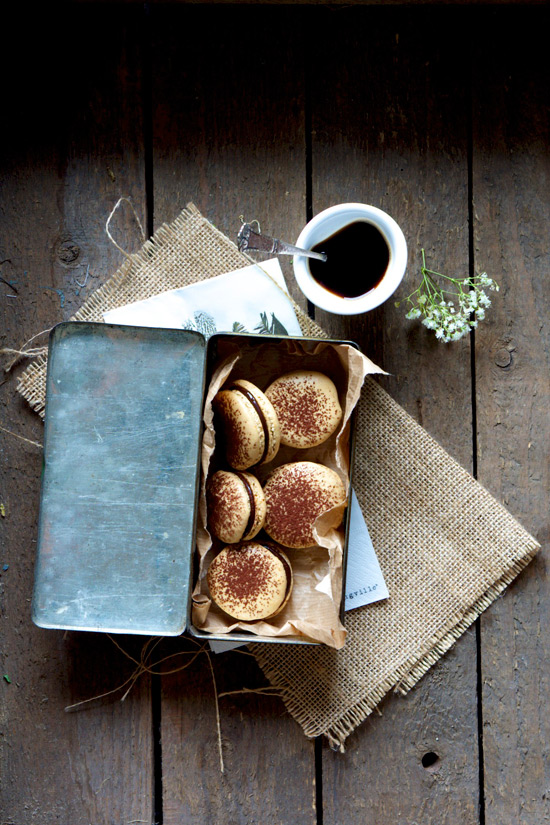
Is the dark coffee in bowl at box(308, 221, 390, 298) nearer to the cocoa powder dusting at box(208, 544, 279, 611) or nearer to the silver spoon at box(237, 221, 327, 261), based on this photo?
the silver spoon at box(237, 221, 327, 261)

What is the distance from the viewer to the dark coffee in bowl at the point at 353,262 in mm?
762

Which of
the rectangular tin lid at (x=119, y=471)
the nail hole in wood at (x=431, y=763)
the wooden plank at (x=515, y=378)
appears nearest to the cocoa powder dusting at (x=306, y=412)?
the rectangular tin lid at (x=119, y=471)

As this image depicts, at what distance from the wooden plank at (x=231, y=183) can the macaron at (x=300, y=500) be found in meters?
0.19

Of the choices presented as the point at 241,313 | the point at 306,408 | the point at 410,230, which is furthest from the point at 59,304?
the point at 410,230

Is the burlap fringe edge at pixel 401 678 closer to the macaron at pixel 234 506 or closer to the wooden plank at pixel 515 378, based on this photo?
Result: the wooden plank at pixel 515 378

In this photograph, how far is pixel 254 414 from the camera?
73cm

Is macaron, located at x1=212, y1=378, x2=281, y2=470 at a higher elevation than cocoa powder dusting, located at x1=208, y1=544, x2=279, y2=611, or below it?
higher

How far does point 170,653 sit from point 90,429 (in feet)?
1.03

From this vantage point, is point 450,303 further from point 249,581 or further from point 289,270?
point 249,581

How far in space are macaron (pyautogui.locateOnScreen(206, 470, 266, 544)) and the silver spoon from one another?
0.26 meters

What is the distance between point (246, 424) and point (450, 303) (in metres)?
0.32

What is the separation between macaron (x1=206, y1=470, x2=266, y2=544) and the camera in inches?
28.7

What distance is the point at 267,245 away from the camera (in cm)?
76

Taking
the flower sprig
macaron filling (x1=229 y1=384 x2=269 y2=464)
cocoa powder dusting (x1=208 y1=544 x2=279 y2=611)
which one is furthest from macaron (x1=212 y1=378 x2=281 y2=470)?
the flower sprig
